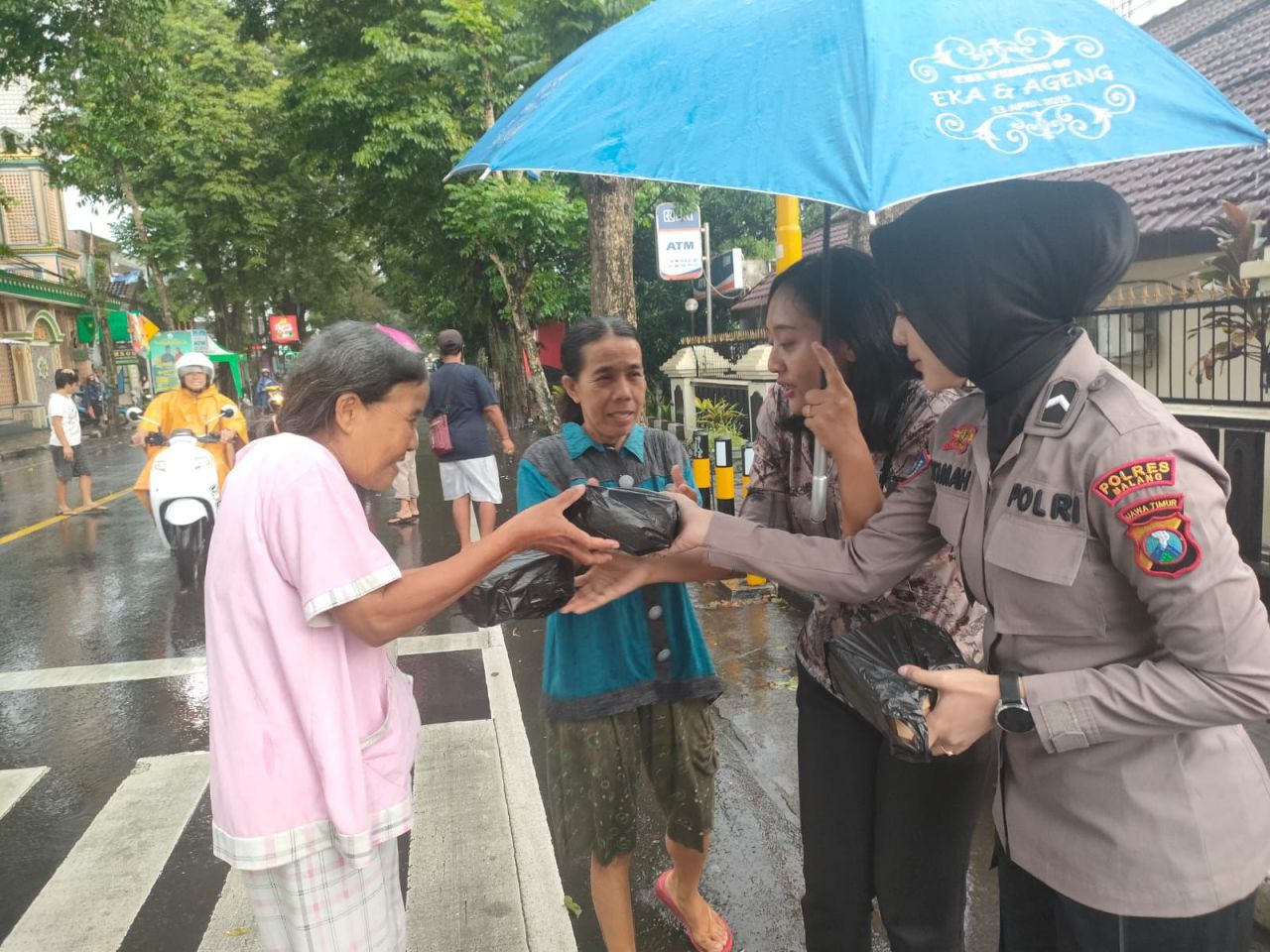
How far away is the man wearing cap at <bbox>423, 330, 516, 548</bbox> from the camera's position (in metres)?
7.57

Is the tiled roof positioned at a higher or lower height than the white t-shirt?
higher

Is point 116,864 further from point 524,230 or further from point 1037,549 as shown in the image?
point 524,230

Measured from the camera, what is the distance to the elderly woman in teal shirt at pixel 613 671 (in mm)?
2270

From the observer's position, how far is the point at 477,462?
768 centimetres

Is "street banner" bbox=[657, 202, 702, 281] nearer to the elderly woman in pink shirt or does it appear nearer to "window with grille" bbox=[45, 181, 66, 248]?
the elderly woman in pink shirt

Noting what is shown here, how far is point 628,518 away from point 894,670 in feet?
2.12

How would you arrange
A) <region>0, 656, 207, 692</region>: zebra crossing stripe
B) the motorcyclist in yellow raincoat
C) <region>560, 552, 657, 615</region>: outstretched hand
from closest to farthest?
<region>560, 552, 657, 615</region>: outstretched hand < <region>0, 656, 207, 692</region>: zebra crossing stripe < the motorcyclist in yellow raincoat

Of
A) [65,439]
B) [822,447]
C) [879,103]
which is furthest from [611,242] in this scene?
[65,439]

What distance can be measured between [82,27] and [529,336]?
22.6 ft

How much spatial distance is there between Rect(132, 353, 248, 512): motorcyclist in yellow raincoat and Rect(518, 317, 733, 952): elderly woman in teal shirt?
19.7 ft

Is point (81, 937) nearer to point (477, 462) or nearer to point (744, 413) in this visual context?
point (477, 462)

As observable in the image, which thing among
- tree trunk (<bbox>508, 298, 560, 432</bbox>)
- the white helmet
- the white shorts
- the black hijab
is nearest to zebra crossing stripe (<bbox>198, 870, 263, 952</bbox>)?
the black hijab

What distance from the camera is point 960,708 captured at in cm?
138

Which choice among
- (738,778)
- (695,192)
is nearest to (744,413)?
(695,192)
